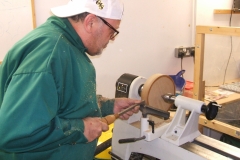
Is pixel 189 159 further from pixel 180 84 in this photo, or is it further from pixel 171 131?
pixel 180 84

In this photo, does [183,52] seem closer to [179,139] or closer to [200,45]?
[200,45]

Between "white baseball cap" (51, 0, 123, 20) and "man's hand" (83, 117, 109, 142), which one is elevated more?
"white baseball cap" (51, 0, 123, 20)

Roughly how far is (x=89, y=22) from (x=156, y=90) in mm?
452

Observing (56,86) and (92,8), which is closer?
(56,86)

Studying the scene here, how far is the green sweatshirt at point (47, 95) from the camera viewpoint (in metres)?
0.70

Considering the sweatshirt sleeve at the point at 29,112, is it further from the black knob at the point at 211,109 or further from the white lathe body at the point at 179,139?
the black knob at the point at 211,109

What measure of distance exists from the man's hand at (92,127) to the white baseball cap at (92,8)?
0.38 m

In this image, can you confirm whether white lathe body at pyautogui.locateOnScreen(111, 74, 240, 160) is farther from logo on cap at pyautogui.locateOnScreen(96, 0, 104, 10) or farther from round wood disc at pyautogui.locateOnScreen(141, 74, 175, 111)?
logo on cap at pyautogui.locateOnScreen(96, 0, 104, 10)

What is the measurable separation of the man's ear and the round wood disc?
0.37 meters

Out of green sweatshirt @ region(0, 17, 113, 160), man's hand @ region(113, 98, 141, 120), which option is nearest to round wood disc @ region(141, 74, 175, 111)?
man's hand @ region(113, 98, 141, 120)

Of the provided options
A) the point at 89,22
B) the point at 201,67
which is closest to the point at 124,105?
the point at 89,22

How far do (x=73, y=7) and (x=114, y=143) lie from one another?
0.70 m

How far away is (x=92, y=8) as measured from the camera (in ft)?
2.97

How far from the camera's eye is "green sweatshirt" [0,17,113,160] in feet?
2.30
